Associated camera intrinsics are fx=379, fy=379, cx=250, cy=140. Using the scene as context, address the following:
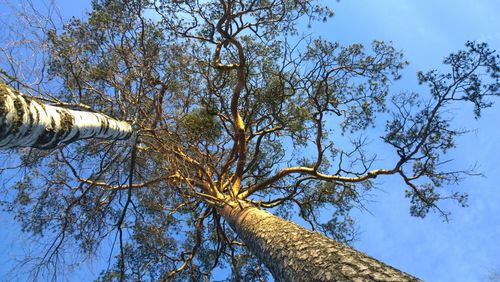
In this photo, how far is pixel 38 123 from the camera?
2.60m

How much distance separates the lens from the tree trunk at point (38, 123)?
2299 mm

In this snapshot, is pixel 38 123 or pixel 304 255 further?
pixel 304 255

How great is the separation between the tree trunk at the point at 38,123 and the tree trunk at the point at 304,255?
2.04 metres

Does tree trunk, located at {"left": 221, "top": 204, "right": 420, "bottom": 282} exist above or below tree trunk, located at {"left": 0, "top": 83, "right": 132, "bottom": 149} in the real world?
below

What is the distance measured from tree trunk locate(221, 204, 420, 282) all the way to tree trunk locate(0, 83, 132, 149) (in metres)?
2.04

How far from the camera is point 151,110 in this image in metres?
5.46

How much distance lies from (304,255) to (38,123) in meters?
2.24

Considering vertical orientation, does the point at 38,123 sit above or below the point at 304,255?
above

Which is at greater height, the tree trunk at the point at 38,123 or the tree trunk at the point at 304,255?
the tree trunk at the point at 38,123

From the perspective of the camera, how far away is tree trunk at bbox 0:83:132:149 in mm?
2299

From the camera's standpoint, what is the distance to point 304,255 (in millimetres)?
3133

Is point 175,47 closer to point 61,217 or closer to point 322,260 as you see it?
point 61,217

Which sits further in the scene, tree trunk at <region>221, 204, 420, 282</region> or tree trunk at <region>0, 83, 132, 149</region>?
tree trunk at <region>221, 204, 420, 282</region>

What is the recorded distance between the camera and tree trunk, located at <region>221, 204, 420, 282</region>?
244 centimetres
